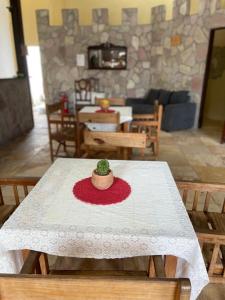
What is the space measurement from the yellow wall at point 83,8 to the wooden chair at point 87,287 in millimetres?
6498

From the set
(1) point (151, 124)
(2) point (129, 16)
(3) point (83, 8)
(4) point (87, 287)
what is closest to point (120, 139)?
(1) point (151, 124)

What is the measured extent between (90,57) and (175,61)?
2.24 metres

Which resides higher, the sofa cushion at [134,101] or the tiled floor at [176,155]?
the sofa cushion at [134,101]

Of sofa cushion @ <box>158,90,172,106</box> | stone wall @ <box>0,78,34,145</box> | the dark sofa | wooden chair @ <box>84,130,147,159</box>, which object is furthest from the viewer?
sofa cushion @ <box>158,90,172,106</box>

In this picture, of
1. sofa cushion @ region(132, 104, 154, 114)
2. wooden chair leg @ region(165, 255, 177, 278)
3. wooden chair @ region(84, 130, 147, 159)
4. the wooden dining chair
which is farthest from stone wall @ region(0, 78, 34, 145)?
wooden chair leg @ region(165, 255, 177, 278)

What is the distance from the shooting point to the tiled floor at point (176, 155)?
3121mm

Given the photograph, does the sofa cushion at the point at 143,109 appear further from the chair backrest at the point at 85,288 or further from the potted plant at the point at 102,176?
the chair backrest at the point at 85,288

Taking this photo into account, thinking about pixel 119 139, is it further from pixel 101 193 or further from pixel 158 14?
pixel 158 14

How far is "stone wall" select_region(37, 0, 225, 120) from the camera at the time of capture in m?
5.00

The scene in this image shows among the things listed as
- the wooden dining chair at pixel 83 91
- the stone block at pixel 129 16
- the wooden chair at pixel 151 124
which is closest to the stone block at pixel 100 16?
the stone block at pixel 129 16

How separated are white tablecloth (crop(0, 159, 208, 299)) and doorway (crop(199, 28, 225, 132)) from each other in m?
4.54

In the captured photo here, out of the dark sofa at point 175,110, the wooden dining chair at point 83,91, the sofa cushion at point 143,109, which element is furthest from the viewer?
the wooden dining chair at point 83,91

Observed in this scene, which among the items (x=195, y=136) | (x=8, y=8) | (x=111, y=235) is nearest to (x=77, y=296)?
(x=111, y=235)

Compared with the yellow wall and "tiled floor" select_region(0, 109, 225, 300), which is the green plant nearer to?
"tiled floor" select_region(0, 109, 225, 300)
